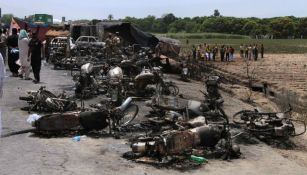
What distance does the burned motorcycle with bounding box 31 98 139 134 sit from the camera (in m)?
10.7

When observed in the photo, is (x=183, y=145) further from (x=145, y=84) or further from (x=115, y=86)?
(x=145, y=84)

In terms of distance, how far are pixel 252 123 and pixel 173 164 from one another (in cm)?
423

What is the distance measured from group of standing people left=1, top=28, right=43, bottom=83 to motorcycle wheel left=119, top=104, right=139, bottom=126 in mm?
6410

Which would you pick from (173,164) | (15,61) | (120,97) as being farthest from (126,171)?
(15,61)

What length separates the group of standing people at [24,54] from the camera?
17688 millimetres

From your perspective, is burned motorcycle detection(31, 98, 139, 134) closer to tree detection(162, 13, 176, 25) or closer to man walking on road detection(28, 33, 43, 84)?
man walking on road detection(28, 33, 43, 84)

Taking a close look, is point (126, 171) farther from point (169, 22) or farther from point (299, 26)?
point (169, 22)

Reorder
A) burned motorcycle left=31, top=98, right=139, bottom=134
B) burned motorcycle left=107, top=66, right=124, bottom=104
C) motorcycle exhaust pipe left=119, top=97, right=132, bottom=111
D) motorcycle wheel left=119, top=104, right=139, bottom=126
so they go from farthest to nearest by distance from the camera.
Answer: burned motorcycle left=107, top=66, right=124, bottom=104 → motorcycle wheel left=119, top=104, right=139, bottom=126 → motorcycle exhaust pipe left=119, top=97, right=132, bottom=111 → burned motorcycle left=31, top=98, right=139, bottom=134

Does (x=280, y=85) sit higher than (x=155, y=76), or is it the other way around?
(x=155, y=76)

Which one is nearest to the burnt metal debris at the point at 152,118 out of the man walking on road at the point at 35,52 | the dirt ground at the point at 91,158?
the dirt ground at the point at 91,158

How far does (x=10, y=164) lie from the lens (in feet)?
27.9

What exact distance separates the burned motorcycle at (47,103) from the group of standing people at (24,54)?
179 inches

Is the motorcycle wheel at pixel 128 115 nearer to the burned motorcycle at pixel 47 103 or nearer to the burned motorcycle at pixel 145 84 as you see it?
the burned motorcycle at pixel 47 103

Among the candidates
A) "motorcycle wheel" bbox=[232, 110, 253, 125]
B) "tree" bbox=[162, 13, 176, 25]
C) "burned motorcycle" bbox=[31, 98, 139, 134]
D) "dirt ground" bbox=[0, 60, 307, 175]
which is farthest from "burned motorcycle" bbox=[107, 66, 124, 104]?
"tree" bbox=[162, 13, 176, 25]
